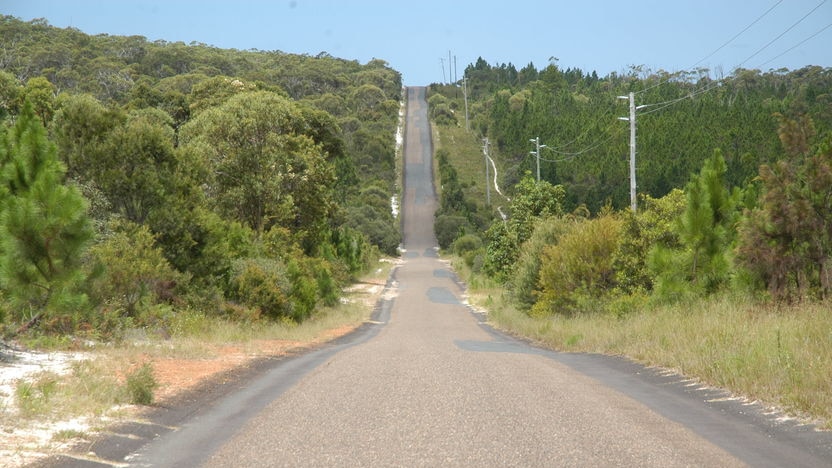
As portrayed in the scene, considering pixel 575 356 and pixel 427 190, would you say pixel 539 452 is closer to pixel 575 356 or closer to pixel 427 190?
pixel 575 356

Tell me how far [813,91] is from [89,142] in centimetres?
10022

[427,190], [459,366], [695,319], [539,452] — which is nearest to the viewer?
[539,452]

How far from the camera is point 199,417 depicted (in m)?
9.73

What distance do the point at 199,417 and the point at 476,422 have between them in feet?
10.8

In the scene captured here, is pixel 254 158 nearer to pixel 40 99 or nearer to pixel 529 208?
pixel 529 208

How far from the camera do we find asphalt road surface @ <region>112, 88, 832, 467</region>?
7.18 m

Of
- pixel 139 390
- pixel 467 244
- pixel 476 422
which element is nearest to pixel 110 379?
pixel 139 390

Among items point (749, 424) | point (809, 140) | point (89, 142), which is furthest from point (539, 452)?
point (89, 142)

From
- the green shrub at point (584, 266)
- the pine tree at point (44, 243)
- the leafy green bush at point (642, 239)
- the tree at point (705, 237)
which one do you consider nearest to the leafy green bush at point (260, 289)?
the green shrub at point (584, 266)

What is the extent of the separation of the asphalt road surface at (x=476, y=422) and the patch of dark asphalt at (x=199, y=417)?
0.16 ft

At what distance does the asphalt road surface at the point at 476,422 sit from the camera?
7176 mm

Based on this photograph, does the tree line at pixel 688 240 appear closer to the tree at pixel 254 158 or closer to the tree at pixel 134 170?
the tree at pixel 254 158

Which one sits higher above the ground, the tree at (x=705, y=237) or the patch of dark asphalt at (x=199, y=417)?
the tree at (x=705, y=237)

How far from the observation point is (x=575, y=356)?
725 inches
